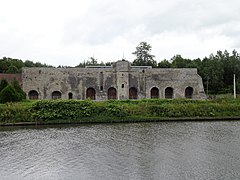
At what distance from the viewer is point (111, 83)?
43531 mm

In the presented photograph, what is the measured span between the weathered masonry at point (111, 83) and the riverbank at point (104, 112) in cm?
1097

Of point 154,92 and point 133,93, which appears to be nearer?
point 133,93

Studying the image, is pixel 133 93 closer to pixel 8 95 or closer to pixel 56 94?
pixel 56 94

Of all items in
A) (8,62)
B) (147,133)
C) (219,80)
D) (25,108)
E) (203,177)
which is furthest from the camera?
(8,62)

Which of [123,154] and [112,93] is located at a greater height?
[112,93]

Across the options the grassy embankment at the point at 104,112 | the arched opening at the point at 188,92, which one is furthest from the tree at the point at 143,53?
the grassy embankment at the point at 104,112

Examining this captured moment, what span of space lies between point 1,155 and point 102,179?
21.7ft

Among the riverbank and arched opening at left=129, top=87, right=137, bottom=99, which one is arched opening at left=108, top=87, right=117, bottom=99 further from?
the riverbank

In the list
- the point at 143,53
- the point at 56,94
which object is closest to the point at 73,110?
the point at 56,94

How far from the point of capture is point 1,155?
52.6 feet

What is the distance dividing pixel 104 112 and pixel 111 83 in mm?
13788

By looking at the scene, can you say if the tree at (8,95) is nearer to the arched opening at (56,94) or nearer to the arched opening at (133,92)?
the arched opening at (56,94)

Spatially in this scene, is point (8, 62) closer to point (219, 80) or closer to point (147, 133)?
point (219, 80)

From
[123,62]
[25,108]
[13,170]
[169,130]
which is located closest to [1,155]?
[13,170]
